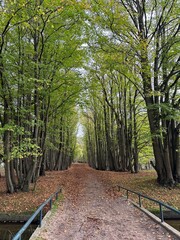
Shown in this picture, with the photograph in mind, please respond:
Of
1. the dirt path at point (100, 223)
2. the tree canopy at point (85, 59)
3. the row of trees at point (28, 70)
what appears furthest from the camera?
the tree canopy at point (85, 59)

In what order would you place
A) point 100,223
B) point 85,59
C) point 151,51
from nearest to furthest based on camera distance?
point 100,223
point 151,51
point 85,59

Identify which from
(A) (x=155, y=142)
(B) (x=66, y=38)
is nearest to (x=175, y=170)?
(A) (x=155, y=142)

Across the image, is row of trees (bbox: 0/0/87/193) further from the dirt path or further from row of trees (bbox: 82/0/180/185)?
the dirt path

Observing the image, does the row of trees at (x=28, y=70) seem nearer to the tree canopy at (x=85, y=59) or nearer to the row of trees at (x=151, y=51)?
the tree canopy at (x=85, y=59)

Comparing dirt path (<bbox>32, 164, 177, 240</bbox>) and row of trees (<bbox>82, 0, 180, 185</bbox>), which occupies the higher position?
row of trees (<bbox>82, 0, 180, 185</bbox>)

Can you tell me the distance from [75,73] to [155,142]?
23.4 ft

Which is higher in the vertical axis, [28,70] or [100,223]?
[28,70]

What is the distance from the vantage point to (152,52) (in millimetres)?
11633

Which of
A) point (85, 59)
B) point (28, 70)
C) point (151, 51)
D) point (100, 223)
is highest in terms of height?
point (85, 59)

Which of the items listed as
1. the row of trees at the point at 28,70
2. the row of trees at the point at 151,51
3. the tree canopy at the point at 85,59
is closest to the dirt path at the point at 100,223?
the row of trees at the point at 28,70

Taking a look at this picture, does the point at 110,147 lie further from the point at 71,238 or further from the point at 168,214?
the point at 71,238

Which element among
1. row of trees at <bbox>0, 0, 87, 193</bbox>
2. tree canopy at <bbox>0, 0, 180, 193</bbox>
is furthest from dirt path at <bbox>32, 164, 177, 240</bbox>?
tree canopy at <bbox>0, 0, 180, 193</bbox>

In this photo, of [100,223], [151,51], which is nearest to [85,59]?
[151,51]

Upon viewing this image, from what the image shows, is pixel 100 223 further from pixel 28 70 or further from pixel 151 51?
pixel 151 51
